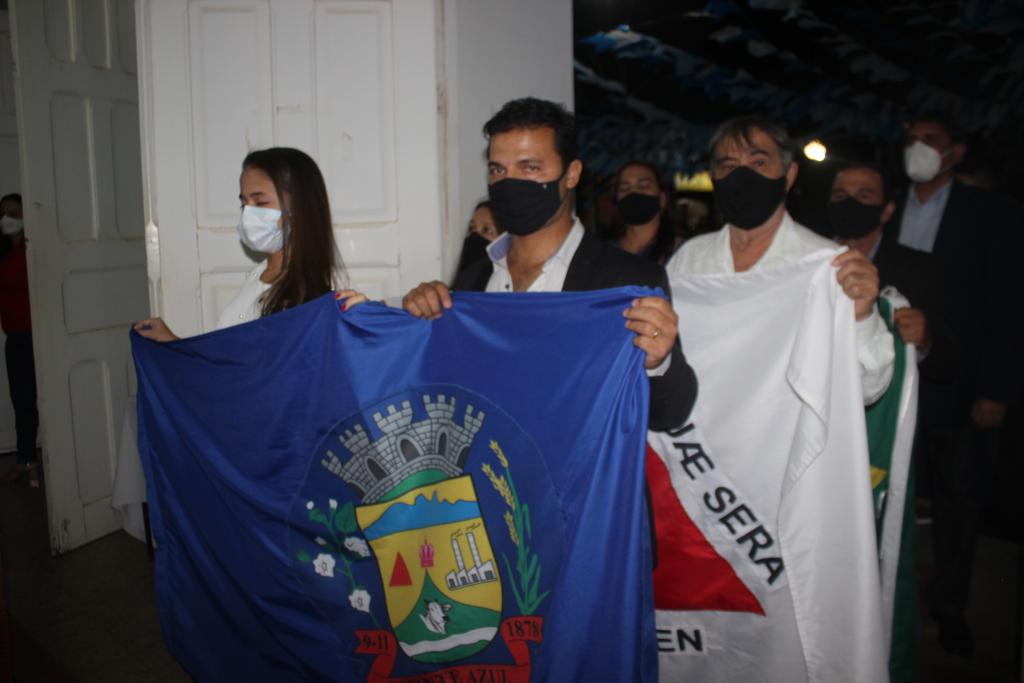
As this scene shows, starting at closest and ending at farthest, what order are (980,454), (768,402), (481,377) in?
(481,377), (768,402), (980,454)

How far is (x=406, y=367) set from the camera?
76.4 inches

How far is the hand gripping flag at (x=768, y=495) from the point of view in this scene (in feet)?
6.11

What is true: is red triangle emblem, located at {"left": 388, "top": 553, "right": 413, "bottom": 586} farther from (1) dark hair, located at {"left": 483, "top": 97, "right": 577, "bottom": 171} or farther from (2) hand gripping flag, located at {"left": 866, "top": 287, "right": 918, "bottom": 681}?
(2) hand gripping flag, located at {"left": 866, "top": 287, "right": 918, "bottom": 681}

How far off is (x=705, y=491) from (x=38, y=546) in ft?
12.1

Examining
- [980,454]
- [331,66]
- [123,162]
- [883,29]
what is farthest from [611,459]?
[883,29]

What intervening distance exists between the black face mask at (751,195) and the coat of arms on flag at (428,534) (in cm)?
90

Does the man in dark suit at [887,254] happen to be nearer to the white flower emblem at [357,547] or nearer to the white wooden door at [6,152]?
the white flower emblem at [357,547]

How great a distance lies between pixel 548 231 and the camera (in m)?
1.91

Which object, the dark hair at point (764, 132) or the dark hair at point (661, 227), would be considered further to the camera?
the dark hair at point (661, 227)

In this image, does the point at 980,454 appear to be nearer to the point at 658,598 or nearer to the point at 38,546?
the point at 658,598

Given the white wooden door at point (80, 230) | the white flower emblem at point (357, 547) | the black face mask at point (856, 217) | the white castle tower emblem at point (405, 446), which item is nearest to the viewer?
the white castle tower emblem at point (405, 446)

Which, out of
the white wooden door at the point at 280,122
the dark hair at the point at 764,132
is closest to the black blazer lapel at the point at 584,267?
the dark hair at the point at 764,132

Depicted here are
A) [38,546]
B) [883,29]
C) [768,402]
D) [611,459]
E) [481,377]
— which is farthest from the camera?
[883,29]

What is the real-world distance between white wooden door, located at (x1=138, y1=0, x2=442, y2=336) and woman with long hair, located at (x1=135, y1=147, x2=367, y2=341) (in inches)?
60.0
